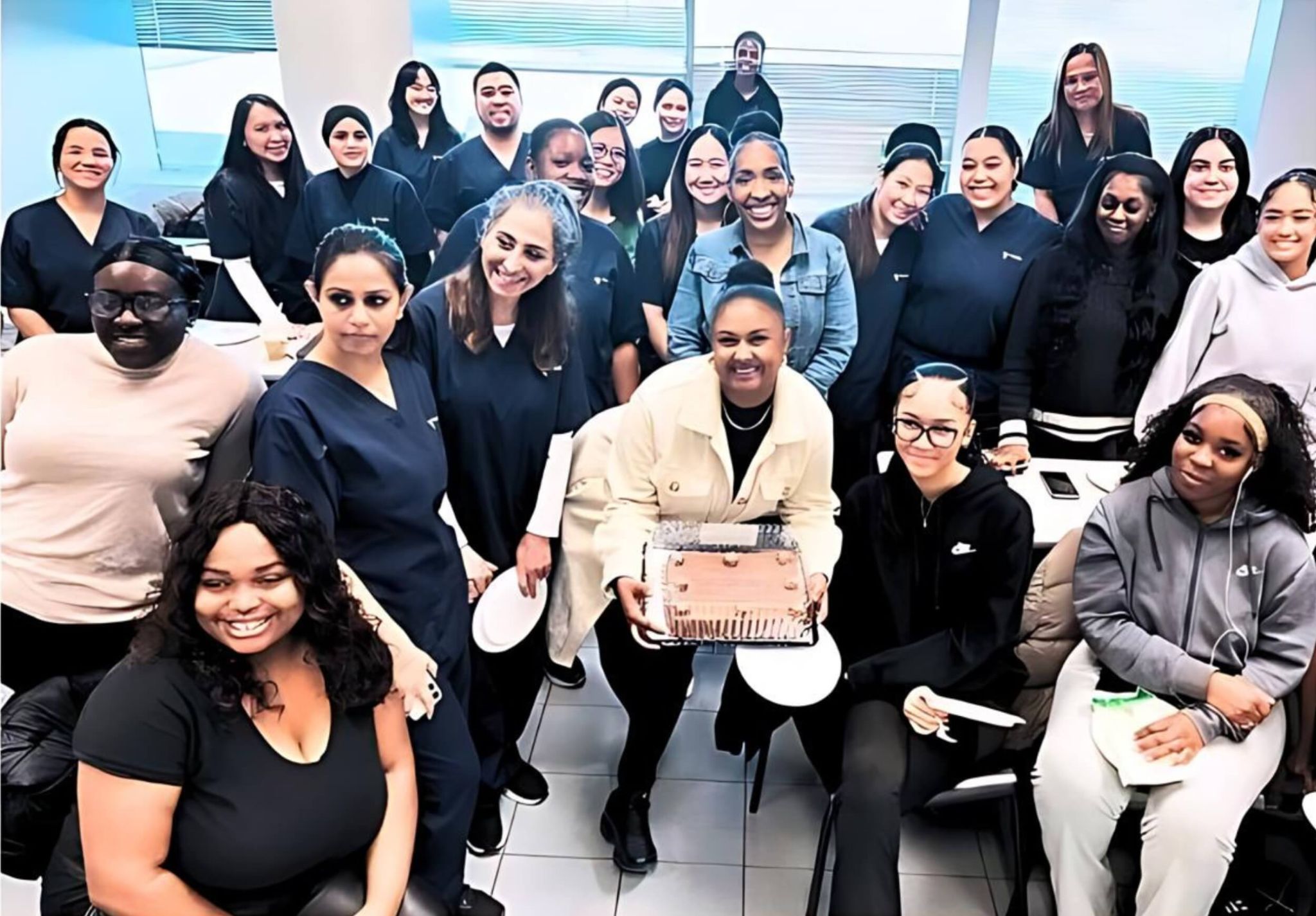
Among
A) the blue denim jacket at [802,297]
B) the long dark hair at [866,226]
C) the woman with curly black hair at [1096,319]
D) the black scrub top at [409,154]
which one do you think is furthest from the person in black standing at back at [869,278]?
the black scrub top at [409,154]

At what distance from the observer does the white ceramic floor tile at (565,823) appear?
250 cm

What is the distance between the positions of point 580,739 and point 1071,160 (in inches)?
117

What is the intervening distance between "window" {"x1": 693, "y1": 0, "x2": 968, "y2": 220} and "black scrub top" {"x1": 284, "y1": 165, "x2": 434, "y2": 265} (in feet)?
8.98

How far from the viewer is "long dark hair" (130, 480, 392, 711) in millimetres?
1482

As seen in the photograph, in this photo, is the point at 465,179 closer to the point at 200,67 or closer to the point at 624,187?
the point at 624,187

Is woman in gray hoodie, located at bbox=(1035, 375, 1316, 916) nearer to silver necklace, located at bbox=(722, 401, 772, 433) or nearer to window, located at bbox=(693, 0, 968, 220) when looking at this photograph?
silver necklace, located at bbox=(722, 401, 772, 433)

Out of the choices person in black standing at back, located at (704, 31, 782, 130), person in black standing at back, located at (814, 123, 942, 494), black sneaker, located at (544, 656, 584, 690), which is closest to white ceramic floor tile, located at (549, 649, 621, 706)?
black sneaker, located at (544, 656, 584, 690)

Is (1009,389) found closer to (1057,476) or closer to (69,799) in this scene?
(1057,476)

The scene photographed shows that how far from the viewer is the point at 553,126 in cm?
326

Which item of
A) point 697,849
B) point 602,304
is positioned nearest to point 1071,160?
point 602,304

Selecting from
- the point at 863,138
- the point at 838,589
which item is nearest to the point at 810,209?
the point at 863,138

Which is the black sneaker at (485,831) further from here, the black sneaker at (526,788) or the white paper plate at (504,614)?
the white paper plate at (504,614)

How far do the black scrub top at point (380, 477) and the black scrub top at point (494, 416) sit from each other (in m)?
0.13

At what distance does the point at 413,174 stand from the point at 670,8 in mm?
2300
